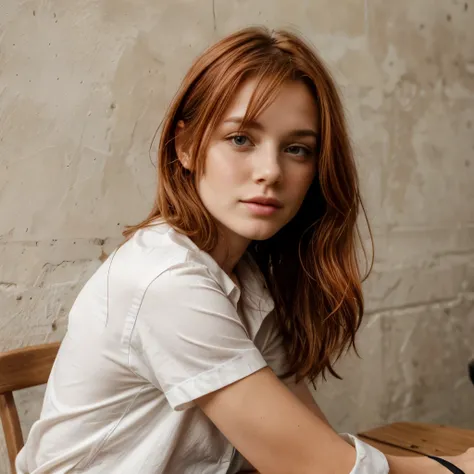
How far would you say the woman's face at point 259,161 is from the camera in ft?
3.62

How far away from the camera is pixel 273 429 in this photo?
3.15ft

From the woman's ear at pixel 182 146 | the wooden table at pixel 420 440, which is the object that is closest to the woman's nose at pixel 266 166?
the woman's ear at pixel 182 146

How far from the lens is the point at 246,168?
1112mm

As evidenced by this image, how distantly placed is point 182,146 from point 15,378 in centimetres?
56

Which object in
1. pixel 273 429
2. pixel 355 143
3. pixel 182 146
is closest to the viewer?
pixel 273 429

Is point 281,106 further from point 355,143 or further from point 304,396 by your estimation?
point 355,143

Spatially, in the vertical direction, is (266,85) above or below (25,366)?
above

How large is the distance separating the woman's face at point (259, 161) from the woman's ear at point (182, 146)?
0.18ft

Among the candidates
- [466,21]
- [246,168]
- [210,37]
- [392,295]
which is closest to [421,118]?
[466,21]

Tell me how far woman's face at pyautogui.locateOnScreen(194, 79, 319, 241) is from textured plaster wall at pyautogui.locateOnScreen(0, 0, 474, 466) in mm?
548

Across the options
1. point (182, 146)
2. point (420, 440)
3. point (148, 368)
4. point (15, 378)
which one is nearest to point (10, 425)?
point (15, 378)

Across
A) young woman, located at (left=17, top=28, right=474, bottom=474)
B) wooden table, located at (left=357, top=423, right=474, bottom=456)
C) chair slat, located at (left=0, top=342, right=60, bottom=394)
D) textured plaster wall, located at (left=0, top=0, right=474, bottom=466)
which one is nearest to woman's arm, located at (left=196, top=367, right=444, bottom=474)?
young woman, located at (left=17, top=28, right=474, bottom=474)

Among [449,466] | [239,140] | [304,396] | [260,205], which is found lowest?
[304,396]

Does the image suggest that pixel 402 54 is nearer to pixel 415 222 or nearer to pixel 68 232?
pixel 415 222
